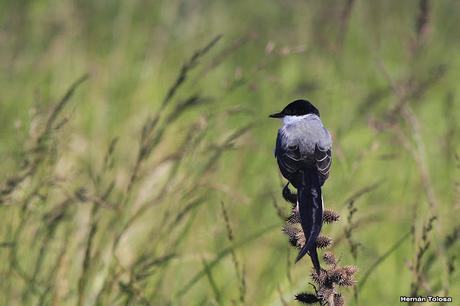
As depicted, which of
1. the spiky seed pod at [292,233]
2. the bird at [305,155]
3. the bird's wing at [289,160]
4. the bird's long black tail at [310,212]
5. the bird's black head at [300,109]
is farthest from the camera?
the bird's black head at [300,109]

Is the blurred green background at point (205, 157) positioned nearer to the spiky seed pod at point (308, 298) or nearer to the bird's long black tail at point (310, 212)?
the bird's long black tail at point (310, 212)

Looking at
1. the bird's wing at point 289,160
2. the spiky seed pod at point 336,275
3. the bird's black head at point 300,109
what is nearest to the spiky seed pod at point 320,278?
the spiky seed pod at point 336,275

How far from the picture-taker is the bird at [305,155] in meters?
1.99

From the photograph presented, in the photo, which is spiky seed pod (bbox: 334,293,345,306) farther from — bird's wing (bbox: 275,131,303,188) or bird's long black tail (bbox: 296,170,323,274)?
bird's wing (bbox: 275,131,303,188)

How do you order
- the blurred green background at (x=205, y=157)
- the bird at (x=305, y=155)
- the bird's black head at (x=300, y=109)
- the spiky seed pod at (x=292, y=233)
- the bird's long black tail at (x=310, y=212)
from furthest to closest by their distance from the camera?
the blurred green background at (x=205, y=157) → the bird's black head at (x=300, y=109) → the bird at (x=305, y=155) → the spiky seed pod at (x=292, y=233) → the bird's long black tail at (x=310, y=212)

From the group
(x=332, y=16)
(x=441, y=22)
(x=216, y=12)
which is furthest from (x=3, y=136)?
(x=441, y=22)

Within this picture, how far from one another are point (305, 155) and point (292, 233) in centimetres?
55

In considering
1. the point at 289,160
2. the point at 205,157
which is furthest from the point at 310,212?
the point at 205,157

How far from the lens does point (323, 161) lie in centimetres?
237

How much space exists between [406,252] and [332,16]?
1901mm

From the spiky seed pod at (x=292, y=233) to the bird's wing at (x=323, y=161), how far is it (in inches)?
16.3

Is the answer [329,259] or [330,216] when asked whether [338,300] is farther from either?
[330,216]

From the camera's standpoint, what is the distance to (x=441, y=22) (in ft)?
24.4

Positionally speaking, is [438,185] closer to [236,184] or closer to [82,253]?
[236,184]
